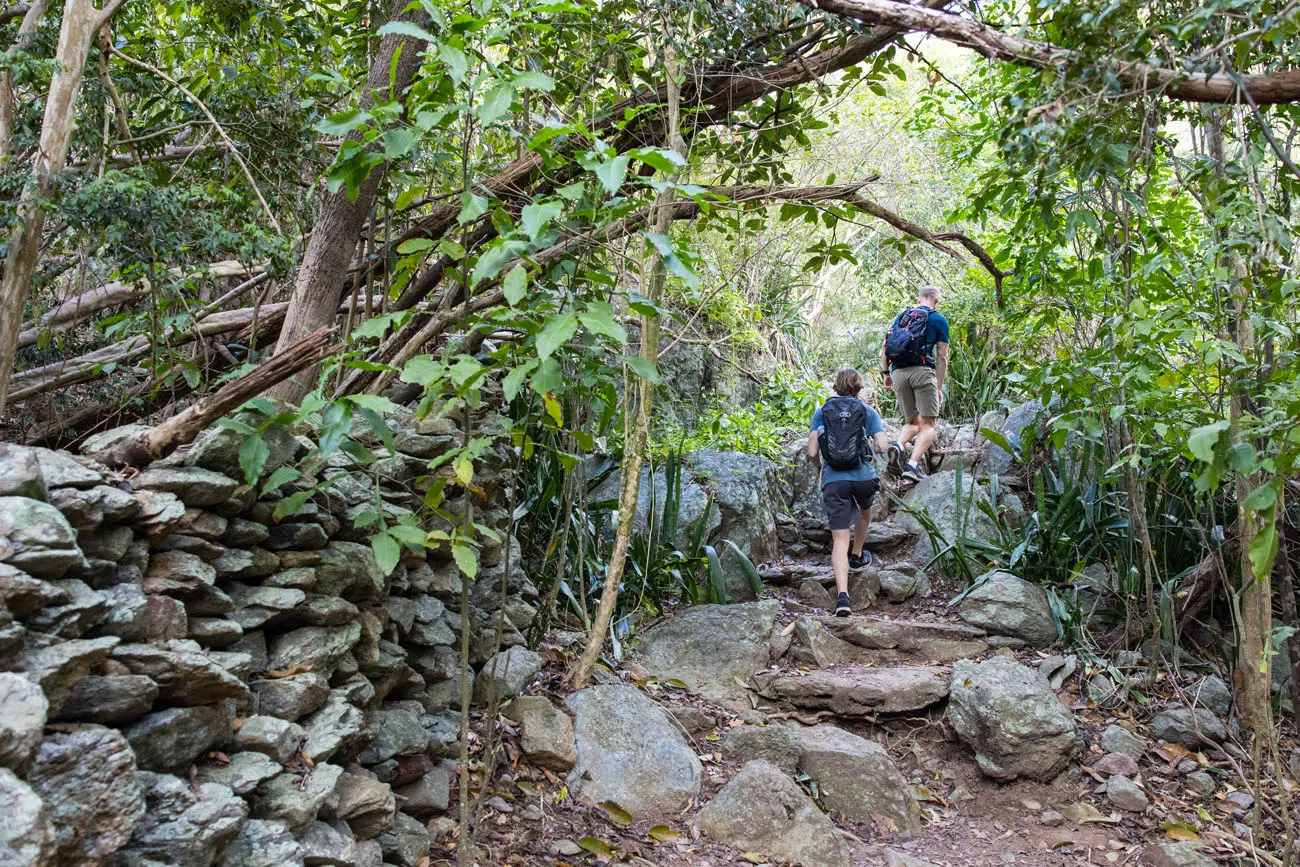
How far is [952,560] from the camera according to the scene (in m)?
6.47

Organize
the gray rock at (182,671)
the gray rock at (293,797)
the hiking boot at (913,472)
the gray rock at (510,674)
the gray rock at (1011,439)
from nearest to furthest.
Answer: the gray rock at (182,671) → the gray rock at (293,797) → the gray rock at (510,674) → the gray rock at (1011,439) → the hiking boot at (913,472)

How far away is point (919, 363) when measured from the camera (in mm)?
7504

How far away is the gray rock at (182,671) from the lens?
2.07 meters

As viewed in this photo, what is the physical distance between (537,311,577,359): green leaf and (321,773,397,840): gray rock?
1474 mm

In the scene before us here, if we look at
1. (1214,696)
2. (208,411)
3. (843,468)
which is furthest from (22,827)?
(1214,696)

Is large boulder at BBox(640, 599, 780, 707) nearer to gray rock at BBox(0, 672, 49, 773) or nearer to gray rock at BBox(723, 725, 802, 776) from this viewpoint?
gray rock at BBox(723, 725, 802, 776)

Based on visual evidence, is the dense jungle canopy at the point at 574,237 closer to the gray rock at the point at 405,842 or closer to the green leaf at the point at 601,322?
the green leaf at the point at 601,322

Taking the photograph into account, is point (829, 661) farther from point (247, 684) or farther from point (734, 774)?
point (247, 684)

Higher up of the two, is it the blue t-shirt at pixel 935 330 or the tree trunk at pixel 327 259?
the tree trunk at pixel 327 259

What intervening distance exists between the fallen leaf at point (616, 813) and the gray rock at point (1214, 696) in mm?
3182

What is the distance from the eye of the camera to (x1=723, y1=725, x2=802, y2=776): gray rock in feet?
13.9

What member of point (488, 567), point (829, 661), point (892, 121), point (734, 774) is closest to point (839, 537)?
point (829, 661)

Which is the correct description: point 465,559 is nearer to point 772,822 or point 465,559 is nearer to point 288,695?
point 288,695

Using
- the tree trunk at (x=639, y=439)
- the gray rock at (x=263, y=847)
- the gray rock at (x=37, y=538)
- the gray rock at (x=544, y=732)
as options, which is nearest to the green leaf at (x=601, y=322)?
the gray rock at (x=37, y=538)
